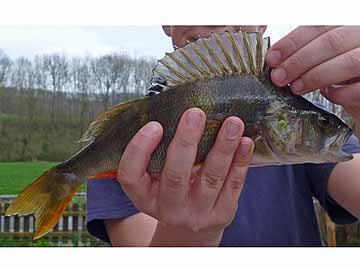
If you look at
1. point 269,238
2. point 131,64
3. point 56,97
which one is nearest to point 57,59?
point 56,97

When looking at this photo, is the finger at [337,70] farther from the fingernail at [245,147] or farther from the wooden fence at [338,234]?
the wooden fence at [338,234]

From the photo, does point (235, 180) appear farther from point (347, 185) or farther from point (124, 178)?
point (347, 185)

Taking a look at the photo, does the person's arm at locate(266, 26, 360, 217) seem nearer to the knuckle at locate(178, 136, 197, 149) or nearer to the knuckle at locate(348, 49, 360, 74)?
the knuckle at locate(348, 49, 360, 74)

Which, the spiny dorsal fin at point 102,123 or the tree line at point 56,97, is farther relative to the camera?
the tree line at point 56,97

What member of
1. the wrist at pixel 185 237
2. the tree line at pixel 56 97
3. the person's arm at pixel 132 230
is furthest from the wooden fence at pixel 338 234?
the wrist at pixel 185 237

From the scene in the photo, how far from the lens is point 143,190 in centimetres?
80

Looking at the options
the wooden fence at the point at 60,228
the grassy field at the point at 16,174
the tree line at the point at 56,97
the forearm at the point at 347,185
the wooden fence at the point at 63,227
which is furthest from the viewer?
the wooden fence at the point at 63,227

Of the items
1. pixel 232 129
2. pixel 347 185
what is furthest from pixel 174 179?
pixel 347 185

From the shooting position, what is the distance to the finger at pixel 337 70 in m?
0.70

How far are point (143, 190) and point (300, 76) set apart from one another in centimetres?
32

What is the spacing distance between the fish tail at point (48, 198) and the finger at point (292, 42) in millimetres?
385

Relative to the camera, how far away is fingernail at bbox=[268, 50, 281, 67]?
0.74 meters

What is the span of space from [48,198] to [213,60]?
37 centimetres

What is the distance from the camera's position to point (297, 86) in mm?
740
